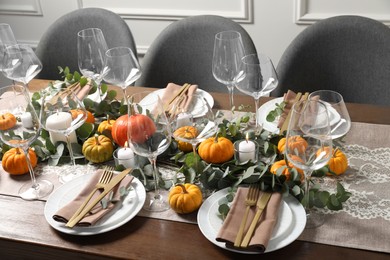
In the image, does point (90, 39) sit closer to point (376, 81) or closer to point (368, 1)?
point (376, 81)

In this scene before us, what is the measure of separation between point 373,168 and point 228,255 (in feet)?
1.37

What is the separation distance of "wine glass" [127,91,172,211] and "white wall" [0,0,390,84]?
4.77 feet

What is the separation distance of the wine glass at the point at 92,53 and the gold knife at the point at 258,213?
0.61 metres

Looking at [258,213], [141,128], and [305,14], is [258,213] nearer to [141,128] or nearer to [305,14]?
[141,128]

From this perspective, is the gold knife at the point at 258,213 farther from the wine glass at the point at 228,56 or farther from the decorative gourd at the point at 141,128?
the wine glass at the point at 228,56

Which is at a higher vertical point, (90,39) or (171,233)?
(90,39)

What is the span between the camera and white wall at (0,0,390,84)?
7.75 feet

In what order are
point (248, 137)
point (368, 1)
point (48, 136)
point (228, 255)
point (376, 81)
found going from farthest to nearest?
point (368, 1) < point (376, 81) < point (48, 136) < point (248, 137) < point (228, 255)

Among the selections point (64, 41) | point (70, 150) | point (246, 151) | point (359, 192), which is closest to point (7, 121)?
point (70, 150)

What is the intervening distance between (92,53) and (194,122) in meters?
0.45

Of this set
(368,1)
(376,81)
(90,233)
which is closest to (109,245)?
(90,233)

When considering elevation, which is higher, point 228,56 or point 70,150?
point 228,56

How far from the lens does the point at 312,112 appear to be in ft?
3.31

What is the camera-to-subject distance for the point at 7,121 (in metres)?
1.16
